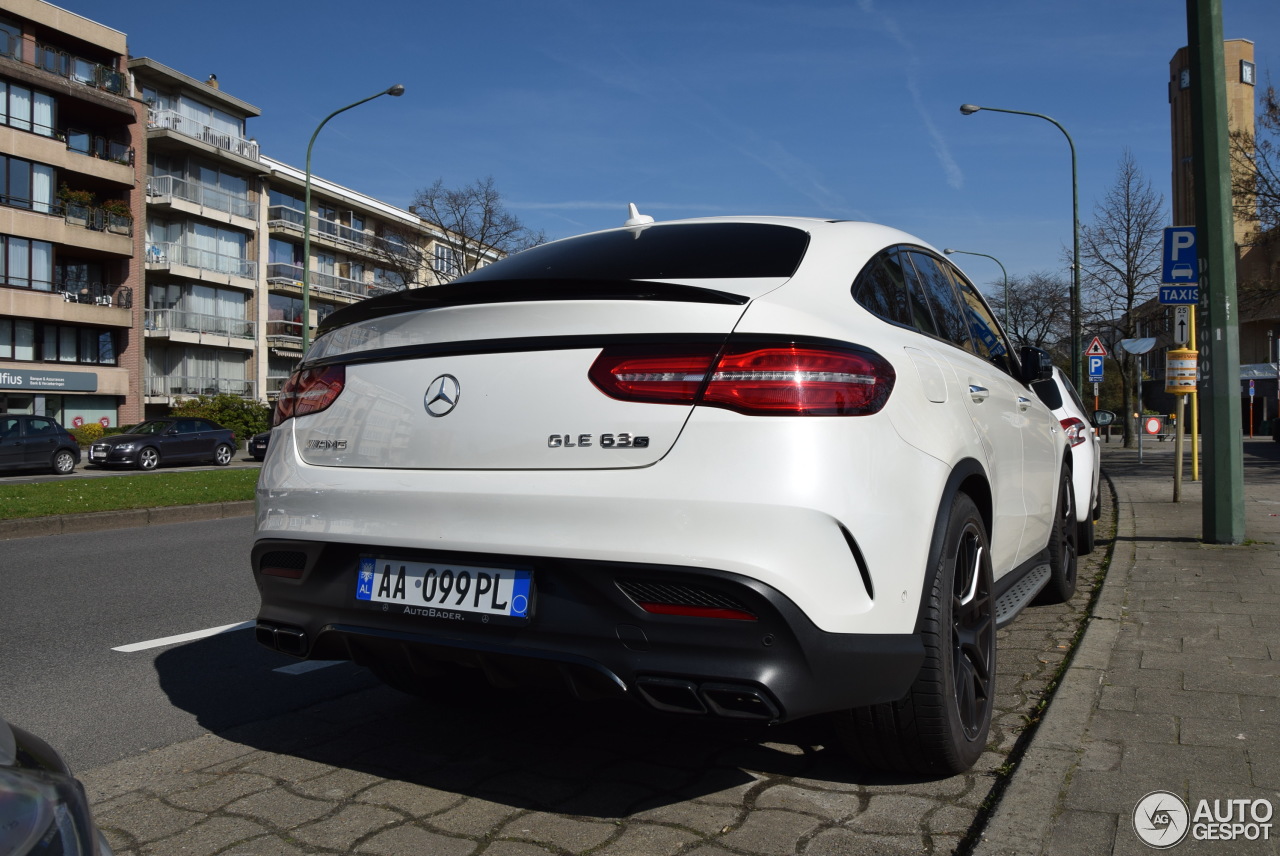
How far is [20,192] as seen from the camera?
121 feet

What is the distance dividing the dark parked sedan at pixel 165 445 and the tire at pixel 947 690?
2814 centimetres

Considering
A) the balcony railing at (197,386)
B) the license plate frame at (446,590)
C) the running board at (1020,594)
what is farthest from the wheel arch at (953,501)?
the balcony railing at (197,386)

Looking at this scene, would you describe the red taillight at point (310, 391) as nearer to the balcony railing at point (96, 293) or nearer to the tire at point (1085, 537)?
the tire at point (1085, 537)

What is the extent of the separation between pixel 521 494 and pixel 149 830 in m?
1.37

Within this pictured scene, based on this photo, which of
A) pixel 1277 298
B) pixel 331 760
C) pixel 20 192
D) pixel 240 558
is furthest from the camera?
pixel 20 192

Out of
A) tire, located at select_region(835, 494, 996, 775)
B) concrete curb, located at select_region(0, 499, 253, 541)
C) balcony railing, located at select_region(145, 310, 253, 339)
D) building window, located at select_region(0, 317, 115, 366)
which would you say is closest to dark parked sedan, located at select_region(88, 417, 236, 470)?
building window, located at select_region(0, 317, 115, 366)

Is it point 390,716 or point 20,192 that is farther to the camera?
point 20,192

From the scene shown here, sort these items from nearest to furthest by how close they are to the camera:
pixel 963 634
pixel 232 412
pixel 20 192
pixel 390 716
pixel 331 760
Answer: pixel 963 634 → pixel 331 760 → pixel 390 716 → pixel 20 192 → pixel 232 412

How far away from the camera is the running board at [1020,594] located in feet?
12.0

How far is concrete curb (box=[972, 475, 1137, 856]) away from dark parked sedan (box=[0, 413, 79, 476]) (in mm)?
25693

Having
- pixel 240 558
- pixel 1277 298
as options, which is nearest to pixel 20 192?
pixel 240 558

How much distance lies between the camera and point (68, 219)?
125ft

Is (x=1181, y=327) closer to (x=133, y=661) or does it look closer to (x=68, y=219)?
(x=133, y=661)

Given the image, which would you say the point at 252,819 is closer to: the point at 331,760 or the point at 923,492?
the point at 331,760
